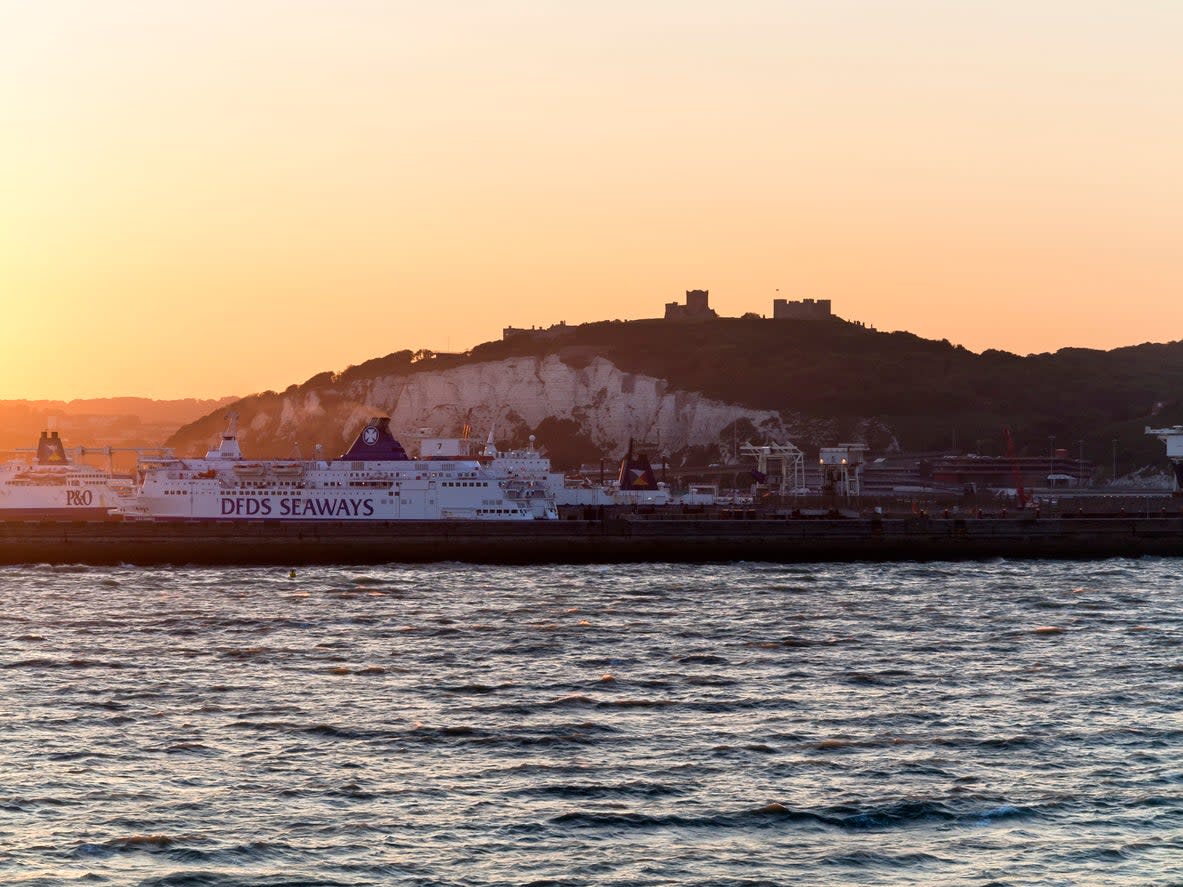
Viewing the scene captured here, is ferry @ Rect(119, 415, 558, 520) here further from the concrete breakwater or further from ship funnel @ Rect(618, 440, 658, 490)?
ship funnel @ Rect(618, 440, 658, 490)

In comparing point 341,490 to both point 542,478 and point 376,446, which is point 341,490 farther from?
point 542,478

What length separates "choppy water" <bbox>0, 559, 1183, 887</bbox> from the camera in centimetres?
2341

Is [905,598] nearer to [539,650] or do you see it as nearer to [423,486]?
[539,650]

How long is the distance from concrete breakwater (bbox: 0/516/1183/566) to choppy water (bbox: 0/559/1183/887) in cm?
2334

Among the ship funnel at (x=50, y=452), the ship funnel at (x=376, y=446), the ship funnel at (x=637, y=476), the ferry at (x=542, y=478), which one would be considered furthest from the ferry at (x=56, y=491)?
the ship funnel at (x=637, y=476)

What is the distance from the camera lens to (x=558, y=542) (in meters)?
80.4

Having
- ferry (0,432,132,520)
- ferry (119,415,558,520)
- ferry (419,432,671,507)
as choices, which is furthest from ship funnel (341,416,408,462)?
ferry (0,432,132,520)

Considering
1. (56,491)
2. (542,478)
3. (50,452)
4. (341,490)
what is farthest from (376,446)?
(50,452)

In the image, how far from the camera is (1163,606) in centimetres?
5678

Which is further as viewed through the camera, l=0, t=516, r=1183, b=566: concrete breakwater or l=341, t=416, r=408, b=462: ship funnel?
l=341, t=416, r=408, b=462: ship funnel

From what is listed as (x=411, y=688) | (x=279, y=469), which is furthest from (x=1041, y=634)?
(x=279, y=469)

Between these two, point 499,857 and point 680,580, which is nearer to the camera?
point 499,857

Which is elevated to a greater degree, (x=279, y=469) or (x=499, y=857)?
(x=279, y=469)

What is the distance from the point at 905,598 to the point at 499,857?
3954cm
